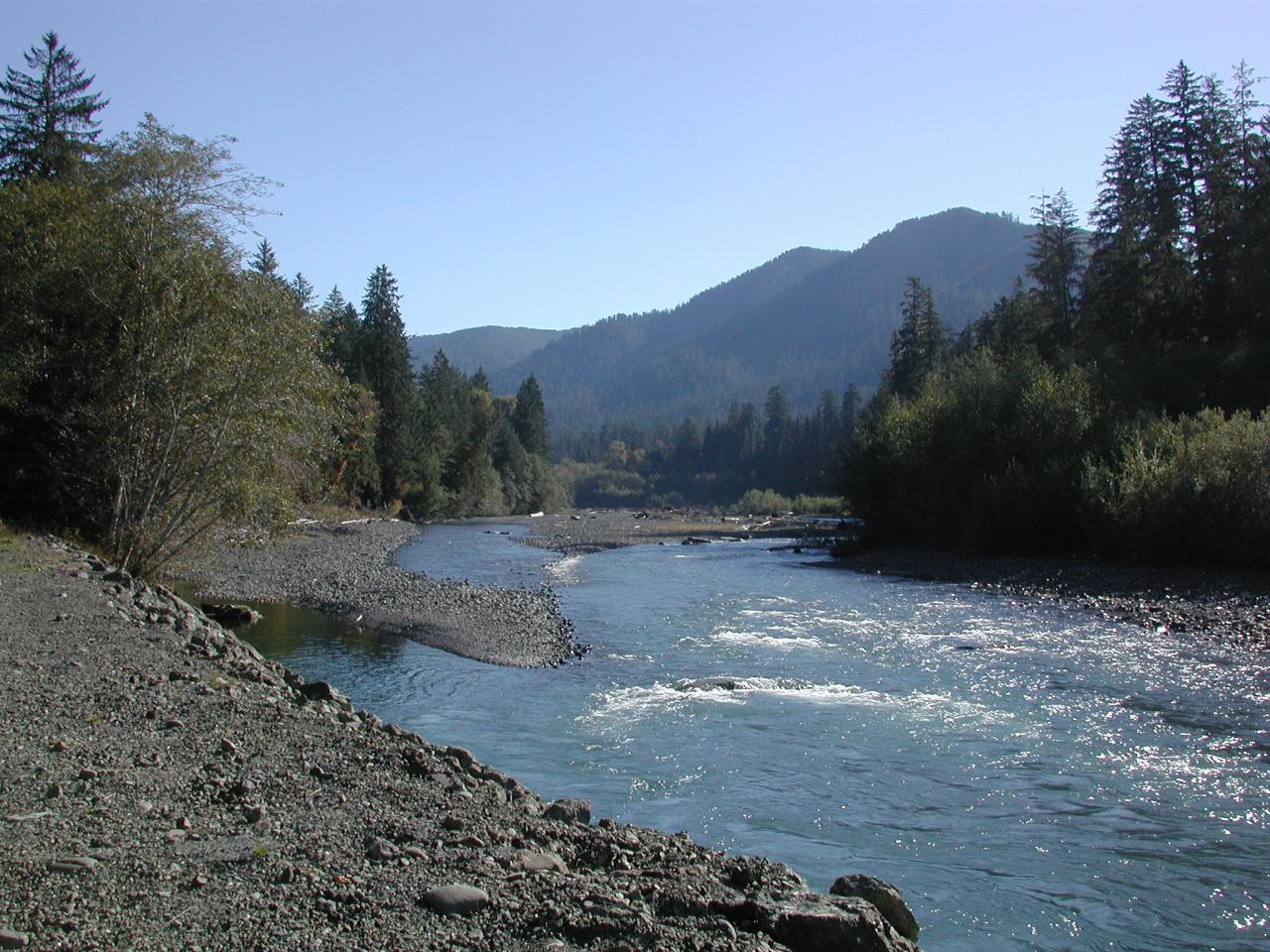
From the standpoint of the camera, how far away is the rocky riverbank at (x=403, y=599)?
20328 millimetres

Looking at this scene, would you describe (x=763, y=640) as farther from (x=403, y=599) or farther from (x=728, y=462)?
(x=728, y=462)

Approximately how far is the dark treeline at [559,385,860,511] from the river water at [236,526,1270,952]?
10780 cm

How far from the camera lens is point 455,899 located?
557cm

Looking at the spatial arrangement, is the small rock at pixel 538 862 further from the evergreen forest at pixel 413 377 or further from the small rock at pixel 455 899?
the evergreen forest at pixel 413 377

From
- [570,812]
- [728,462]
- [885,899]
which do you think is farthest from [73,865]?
[728,462]

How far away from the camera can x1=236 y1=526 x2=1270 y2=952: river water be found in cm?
831

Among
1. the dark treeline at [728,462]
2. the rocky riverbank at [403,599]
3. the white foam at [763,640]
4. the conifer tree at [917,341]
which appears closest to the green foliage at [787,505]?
the dark treeline at [728,462]

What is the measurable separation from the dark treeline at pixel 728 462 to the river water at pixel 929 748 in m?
108

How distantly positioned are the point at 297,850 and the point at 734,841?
4.47m

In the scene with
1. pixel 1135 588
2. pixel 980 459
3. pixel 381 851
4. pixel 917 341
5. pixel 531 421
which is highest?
pixel 917 341

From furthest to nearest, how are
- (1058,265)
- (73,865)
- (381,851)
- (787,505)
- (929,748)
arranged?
1. (787,505)
2. (1058,265)
3. (929,748)
4. (381,851)
5. (73,865)

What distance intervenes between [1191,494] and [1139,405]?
1035cm

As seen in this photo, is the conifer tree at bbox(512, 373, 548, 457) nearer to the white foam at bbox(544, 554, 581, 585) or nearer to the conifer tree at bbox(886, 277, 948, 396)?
the conifer tree at bbox(886, 277, 948, 396)

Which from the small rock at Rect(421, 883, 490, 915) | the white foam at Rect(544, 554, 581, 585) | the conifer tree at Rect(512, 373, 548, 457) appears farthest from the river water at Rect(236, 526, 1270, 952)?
the conifer tree at Rect(512, 373, 548, 457)
